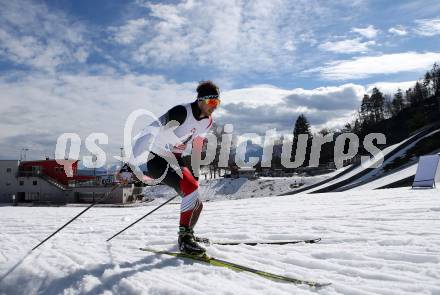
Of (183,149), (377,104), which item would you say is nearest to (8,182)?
(183,149)

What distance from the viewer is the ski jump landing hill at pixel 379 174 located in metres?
29.0

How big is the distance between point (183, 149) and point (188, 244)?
1.26m

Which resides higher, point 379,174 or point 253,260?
point 253,260

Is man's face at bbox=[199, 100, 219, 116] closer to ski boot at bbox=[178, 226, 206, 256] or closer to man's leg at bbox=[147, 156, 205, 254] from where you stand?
man's leg at bbox=[147, 156, 205, 254]

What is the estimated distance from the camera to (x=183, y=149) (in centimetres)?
494

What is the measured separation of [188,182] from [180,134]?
0.63 meters

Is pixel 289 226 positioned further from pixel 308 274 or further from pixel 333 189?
pixel 333 189

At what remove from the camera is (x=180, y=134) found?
15.6 ft

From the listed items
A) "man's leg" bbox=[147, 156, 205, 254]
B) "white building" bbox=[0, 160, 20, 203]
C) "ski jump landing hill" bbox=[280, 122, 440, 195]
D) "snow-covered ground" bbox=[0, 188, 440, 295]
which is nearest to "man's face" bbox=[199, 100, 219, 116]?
"man's leg" bbox=[147, 156, 205, 254]

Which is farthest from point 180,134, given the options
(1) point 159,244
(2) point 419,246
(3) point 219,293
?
(2) point 419,246

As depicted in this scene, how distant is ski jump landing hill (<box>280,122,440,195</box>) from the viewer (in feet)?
95.1

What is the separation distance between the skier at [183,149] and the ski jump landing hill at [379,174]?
25305 millimetres

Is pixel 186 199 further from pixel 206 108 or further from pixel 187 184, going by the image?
pixel 206 108

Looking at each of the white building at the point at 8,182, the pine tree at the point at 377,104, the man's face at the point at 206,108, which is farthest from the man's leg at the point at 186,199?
the pine tree at the point at 377,104
